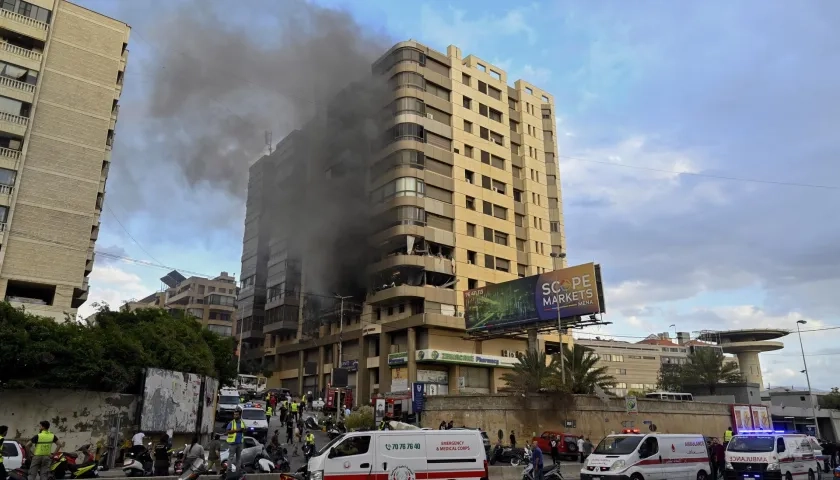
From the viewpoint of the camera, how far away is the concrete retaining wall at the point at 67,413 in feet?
61.2

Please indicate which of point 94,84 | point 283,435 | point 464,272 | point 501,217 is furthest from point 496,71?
point 283,435

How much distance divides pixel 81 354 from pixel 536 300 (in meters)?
31.3

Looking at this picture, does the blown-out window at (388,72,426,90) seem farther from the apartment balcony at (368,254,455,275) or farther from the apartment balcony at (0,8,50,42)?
the apartment balcony at (0,8,50,42)

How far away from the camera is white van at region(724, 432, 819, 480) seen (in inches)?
656

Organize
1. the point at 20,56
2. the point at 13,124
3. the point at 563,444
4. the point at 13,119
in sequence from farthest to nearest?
the point at 20,56
the point at 13,119
the point at 13,124
the point at 563,444

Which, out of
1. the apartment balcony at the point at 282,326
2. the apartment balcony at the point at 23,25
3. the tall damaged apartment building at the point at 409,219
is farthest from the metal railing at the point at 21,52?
the apartment balcony at the point at 282,326

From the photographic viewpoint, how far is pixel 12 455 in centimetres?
→ 1498

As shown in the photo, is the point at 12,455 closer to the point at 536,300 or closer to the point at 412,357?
the point at 536,300

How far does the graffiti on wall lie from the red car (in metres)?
16.2

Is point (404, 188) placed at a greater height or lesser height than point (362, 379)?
greater

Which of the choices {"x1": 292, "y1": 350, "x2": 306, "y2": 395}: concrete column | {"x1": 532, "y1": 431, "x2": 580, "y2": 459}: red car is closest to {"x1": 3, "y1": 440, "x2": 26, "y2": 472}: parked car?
{"x1": 532, "y1": 431, "x2": 580, "y2": 459}: red car

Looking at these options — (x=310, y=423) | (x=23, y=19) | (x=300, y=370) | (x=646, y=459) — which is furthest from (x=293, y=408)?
(x=23, y=19)

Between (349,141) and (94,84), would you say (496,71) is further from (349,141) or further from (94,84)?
(94,84)

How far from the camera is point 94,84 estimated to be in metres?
40.4
